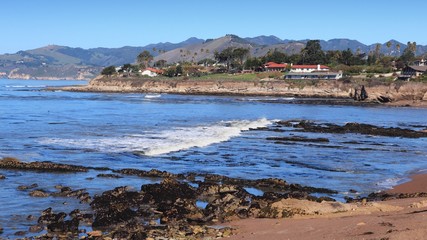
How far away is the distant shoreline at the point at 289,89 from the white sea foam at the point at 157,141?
5090 centimetres

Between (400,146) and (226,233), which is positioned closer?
(226,233)

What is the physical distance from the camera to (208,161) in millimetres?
22938

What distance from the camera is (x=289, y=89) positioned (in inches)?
4405

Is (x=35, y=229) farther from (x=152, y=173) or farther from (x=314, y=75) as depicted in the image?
(x=314, y=75)

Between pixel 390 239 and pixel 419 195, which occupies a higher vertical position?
pixel 390 239

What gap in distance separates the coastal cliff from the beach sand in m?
74.5

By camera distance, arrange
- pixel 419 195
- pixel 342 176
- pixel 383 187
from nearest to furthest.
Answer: pixel 419 195 < pixel 383 187 < pixel 342 176

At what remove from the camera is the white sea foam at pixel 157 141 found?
2633 cm

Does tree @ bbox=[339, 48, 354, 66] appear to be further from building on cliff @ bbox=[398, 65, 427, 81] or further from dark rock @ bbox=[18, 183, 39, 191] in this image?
dark rock @ bbox=[18, 183, 39, 191]

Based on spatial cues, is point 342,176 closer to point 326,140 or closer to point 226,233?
point 226,233

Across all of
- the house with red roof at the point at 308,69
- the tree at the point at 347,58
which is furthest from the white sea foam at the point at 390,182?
the tree at the point at 347,58

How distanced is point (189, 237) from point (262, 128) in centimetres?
2919

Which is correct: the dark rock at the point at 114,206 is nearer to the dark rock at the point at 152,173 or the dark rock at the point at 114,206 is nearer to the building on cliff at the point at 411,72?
the dark rock at the point at 152,173

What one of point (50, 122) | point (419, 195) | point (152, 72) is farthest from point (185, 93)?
point (419, 195)
